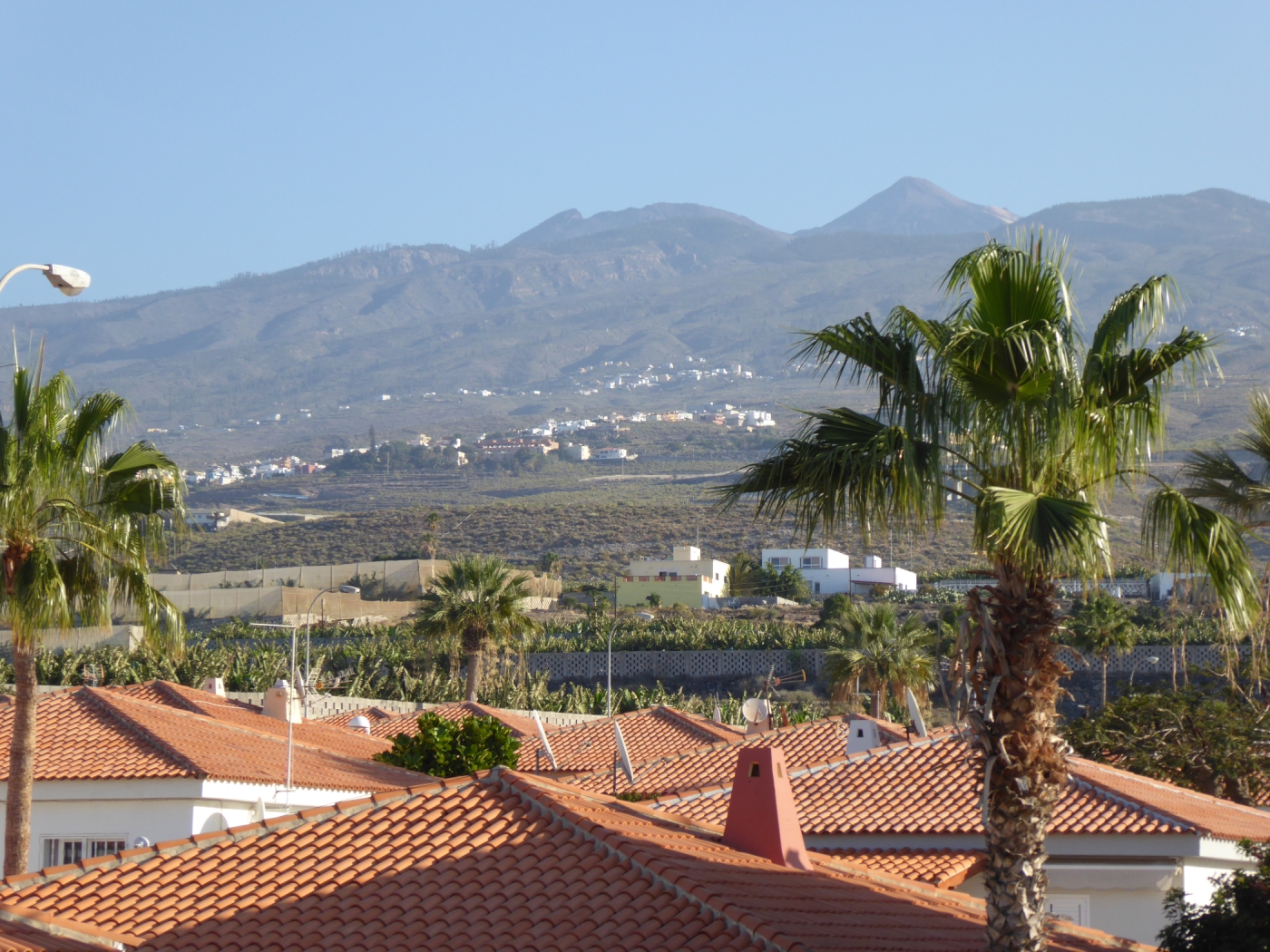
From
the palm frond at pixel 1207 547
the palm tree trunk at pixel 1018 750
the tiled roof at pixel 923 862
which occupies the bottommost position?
the tiled roof at pixel 923 862

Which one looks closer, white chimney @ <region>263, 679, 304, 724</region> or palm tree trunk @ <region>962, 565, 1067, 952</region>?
palm tree trunk @ <region>962, 565, 1067, 952</region>

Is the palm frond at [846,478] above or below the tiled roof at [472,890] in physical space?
above

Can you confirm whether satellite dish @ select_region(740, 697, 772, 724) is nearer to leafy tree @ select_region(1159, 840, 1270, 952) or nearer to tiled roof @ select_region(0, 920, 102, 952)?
leafy tree @ select_region(1159, 840, 1270, 952)

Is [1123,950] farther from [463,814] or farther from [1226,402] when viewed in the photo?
[1226,402]

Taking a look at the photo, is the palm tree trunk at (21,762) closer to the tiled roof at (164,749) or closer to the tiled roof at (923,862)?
the tiled roof at (164,749)

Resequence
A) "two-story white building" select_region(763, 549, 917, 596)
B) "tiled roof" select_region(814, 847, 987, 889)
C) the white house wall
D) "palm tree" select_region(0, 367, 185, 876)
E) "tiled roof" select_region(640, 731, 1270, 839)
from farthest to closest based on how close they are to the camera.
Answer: "two-story white building" select_region(763, 549, 917, 596), the white house wall, "tiled roof" select_region(640, 731, 1270, 839), "tiled roof" select_region(814, 847, 987, 889), "palm tree" select_region(0, 367, 185, 876)

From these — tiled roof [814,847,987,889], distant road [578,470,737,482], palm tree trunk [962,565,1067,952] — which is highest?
distant road [578,470,737,482]

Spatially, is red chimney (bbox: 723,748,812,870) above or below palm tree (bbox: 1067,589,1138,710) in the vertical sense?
above

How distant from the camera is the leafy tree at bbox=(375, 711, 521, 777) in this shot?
23.9 metres

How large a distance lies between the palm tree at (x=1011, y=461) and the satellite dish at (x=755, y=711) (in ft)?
60.9

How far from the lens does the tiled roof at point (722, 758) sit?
25172 millimetres

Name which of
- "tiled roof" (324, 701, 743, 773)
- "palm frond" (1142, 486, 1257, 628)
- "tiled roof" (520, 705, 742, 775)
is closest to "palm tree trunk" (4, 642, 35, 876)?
"palm frond" (1142, 486, 1257, 628)

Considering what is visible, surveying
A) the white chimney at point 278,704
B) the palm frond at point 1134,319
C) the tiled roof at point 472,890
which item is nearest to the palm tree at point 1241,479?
the palm frond at point 1134,319

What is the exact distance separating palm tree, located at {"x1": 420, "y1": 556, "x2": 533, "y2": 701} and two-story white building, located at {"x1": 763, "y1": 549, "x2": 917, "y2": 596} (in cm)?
5112
